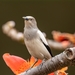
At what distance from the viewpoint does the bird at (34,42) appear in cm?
98

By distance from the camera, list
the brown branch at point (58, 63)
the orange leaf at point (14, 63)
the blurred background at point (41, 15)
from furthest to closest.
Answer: the blurred background at point (41, 15) → the orange leaf at point (14, 63) → the brown branch at point (58, 63)

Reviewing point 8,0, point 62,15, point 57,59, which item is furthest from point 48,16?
point 57,59

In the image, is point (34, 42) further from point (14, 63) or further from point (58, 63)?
point (58, 63)

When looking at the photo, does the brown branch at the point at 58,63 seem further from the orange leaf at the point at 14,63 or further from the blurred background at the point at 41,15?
the blurred background at the point at 41,15

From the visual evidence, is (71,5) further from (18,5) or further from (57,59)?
(57,59)

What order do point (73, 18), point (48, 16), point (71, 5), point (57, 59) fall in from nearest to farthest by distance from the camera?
point (57, 59) < point (73, 18) < point (71, 5) < point (48, 16)

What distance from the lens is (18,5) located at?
16.0ft

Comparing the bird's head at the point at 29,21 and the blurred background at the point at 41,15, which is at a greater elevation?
the bird's head at the point at 29,21

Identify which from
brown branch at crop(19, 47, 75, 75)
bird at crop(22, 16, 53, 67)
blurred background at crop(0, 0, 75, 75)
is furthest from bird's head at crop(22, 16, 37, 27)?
blurred background at crop(0, 0, 75, 75)

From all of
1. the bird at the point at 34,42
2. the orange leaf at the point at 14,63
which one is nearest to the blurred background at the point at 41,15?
the bird at the point at 34,42

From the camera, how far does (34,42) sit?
1.04m

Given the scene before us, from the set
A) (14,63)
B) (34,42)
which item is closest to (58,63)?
(14,63)

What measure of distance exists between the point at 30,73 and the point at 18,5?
412cm

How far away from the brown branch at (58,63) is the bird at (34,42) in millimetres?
177
